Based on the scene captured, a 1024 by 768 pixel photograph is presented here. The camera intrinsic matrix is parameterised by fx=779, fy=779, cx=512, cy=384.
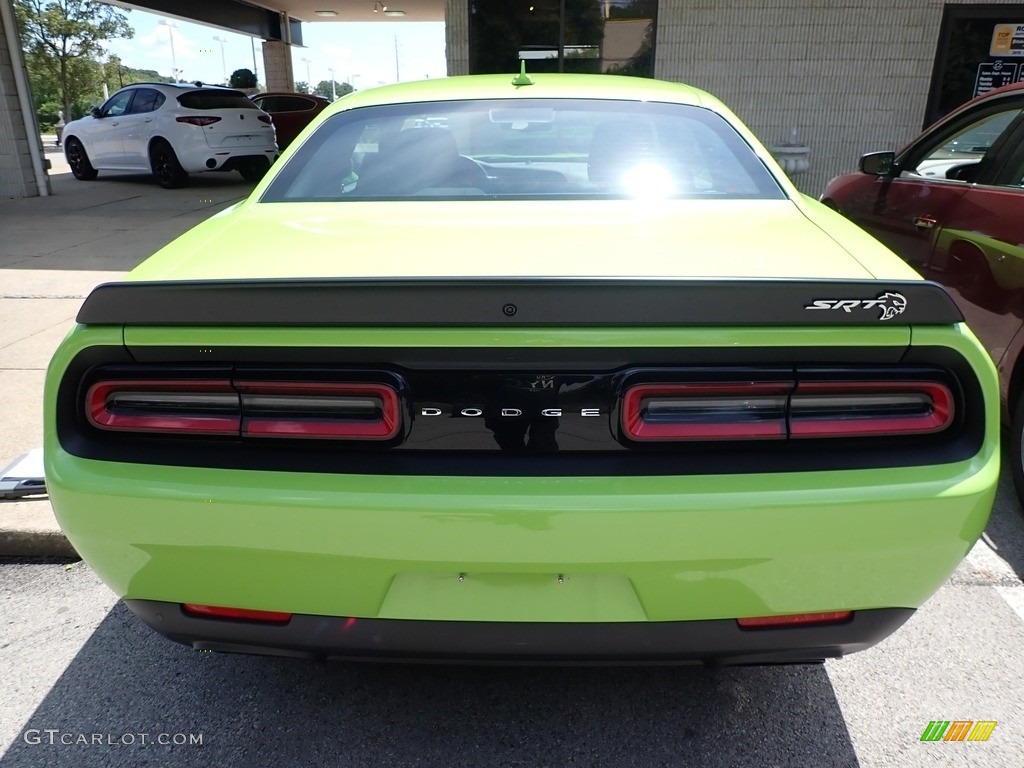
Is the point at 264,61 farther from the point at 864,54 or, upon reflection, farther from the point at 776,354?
the point at 776,354

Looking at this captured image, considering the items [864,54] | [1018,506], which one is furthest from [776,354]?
[864,54]

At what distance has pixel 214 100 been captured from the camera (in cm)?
1345

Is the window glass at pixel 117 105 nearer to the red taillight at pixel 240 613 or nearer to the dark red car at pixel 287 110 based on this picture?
the dark red car at pixel 287 110

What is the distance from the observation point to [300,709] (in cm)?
215

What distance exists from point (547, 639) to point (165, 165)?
14.3m

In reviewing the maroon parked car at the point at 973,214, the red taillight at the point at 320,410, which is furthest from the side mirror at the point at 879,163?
the red taillight at the point at 320,410

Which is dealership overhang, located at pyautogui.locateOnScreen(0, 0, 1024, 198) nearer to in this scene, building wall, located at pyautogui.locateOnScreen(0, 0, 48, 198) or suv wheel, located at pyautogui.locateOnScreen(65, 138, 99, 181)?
building wall, located at pyautogui.locateOnScreen(0, 0, 48, 198)

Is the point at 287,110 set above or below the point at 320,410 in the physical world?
above

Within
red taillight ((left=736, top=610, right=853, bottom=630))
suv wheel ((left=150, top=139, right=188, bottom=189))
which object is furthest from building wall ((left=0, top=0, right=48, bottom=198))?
red taillight ((left=736, top=610, right=853, bottom=630))

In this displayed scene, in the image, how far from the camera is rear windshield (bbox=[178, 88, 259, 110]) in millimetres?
13195

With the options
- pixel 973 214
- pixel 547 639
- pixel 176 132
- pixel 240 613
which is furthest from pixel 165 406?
pixel 176 132

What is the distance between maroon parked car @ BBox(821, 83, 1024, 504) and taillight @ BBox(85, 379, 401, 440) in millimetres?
2674

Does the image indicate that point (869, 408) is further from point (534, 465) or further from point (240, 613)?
point (240, 613)

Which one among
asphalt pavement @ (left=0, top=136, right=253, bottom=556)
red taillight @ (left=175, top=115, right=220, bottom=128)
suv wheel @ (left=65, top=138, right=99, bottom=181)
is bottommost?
asphalt pavement @ (left=0, top=136, right=253, bottom=556)
